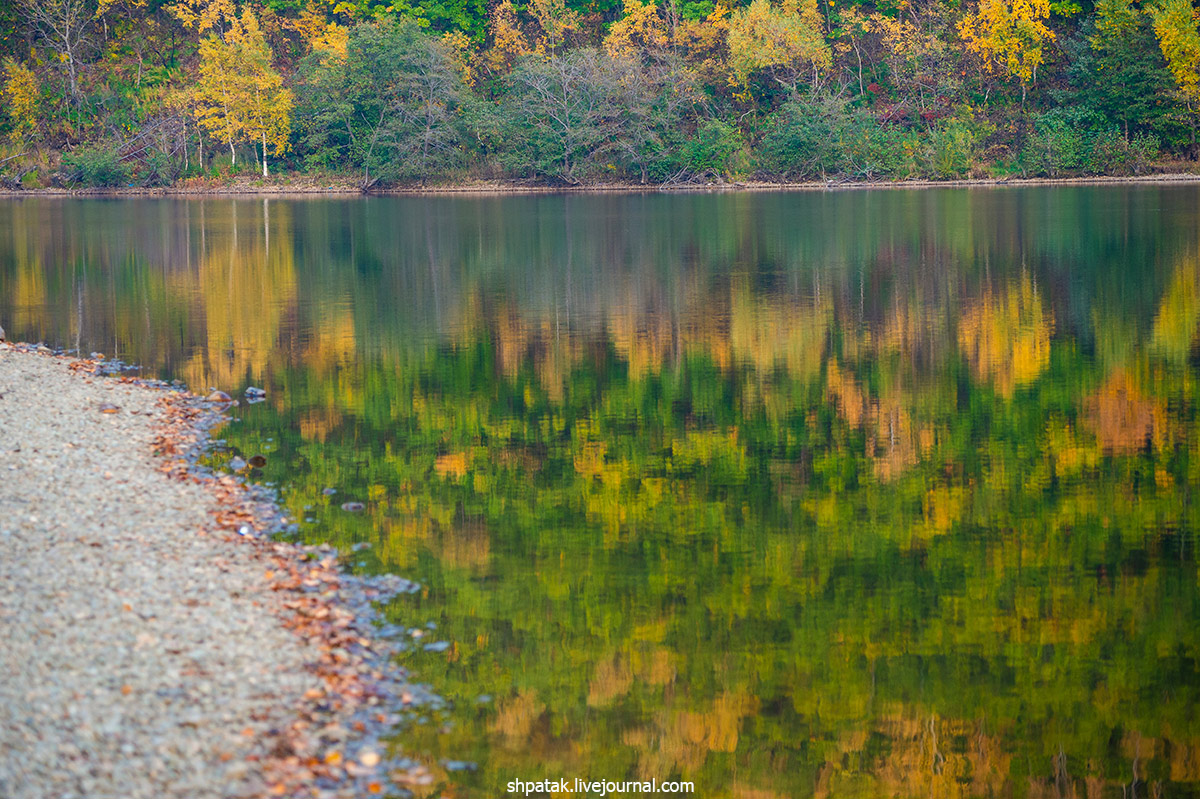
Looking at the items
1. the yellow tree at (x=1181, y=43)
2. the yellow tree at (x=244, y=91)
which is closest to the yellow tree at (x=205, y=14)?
the yellow tree at (x=244, y=91)

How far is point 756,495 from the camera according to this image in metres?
12.6

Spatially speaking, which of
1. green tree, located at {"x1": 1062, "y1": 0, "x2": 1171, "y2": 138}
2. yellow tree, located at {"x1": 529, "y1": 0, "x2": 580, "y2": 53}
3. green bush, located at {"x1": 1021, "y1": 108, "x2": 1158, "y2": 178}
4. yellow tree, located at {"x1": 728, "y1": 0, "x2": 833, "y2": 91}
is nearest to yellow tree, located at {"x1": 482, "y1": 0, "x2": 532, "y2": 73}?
yellow tree, located at {"x1": 529, "y1": 0, "x2": 580, "y2": 53}

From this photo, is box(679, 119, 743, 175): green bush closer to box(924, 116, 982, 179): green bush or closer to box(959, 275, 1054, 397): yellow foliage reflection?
box(924, 116, 982, 179): green bush

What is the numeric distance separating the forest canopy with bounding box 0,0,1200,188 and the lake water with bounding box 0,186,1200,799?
4109cm

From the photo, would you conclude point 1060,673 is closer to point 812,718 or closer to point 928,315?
point 812,718

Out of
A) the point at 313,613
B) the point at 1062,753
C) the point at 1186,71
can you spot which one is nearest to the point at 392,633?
the point at 313,613

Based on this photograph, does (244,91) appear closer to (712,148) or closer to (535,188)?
(535,188)

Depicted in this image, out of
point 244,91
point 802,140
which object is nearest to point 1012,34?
point 802,140

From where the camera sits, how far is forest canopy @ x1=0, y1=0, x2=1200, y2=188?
225ft

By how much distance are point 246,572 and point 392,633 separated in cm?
149

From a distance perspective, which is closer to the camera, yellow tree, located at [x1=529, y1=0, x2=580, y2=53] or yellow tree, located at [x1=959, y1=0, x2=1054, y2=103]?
yellow tree, located at [x1=959, y1=0, x2=1054, y2=103]

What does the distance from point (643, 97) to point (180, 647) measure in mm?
66539

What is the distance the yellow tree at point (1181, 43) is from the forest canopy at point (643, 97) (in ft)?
0.40

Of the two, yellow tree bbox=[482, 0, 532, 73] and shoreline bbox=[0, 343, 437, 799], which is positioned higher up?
yellow tree bbox=[482, 0, 532, 73]
